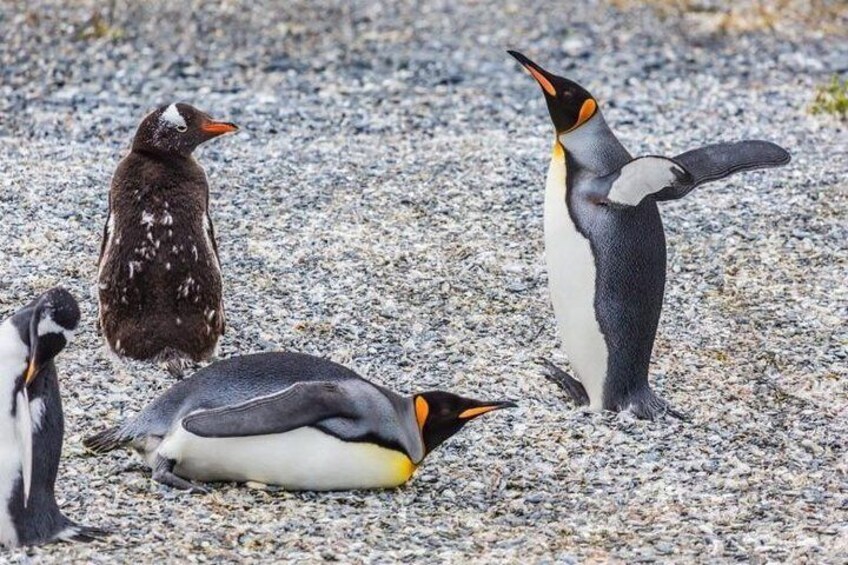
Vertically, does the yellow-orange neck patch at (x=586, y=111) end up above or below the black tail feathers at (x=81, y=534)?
above

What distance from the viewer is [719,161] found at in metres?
5.62

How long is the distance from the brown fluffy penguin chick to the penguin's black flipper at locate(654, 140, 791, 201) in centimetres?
168

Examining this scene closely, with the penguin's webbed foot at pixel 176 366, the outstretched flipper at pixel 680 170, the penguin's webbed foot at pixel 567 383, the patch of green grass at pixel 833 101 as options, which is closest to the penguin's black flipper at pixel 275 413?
the penguin's webbed foot at pixel 176 366

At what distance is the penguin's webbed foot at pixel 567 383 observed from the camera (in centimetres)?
579

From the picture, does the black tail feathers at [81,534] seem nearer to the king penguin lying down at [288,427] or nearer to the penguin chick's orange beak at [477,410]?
the king penguin lying down at [288,427]

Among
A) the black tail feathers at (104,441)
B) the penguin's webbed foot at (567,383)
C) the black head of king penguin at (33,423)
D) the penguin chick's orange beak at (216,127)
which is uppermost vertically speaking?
the penguin chick's orange beak at (216,127)

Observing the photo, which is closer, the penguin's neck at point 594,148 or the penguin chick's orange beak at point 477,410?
the penguin chick's orange beak at point 477,410

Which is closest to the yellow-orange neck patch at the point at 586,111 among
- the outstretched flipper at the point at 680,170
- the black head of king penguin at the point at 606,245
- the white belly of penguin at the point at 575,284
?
the black head of king penguin at the point at 606,245

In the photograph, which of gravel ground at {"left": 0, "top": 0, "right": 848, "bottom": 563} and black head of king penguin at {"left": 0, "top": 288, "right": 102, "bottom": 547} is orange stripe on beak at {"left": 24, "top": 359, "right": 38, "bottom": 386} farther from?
gravel ground at {"left": 0, "top": 0, "right": 848, "bottom": 563}

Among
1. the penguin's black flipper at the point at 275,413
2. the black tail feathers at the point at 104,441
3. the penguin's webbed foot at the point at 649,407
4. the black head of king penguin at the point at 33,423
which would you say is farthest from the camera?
the penguin's webbed foot at the point at 649,407

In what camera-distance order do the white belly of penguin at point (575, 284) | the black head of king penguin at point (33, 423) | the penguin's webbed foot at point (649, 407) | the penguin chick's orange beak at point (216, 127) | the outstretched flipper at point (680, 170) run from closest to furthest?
1. the black head of king penguin at point (33, 423)
2. the outstretched flipper at point (680, 170)
3. the penguin's webbed foot at point (649, 407)
4. the white belly of penguin at point (575, 284)
5. the penguin chick's orange beak at point (216, 127)

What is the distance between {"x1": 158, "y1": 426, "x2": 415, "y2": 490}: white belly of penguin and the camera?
15.3ft

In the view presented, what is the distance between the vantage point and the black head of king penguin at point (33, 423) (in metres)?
4.16

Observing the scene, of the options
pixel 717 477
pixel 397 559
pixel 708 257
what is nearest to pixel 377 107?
pixel 708 257
